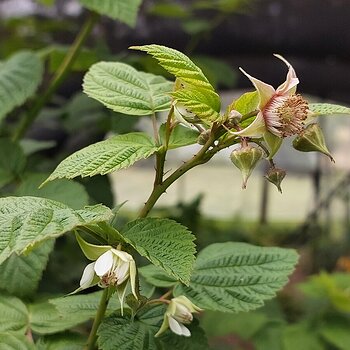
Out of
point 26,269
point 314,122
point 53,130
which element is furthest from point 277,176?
point 53,130

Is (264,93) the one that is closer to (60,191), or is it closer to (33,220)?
(33,220)

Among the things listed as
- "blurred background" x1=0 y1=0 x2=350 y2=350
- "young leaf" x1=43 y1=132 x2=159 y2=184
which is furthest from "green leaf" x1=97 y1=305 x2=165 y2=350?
"blurred background" x1=0 y1=0 x2=350 y2=350

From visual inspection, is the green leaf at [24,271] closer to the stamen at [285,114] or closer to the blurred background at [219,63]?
the blurred background at [219,63]

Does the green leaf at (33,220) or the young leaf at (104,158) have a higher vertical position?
the young leaf at (104,158)

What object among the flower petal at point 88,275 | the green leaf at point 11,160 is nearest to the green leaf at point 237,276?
the flower petal at point 88,275

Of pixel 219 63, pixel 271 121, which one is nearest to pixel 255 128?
pixel 271 121

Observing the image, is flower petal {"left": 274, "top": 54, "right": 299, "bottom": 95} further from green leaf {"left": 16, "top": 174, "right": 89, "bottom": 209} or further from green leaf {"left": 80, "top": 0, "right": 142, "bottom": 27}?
green leaf {"left": 80, "top": 0, "right": 142, "bottom": 27}
